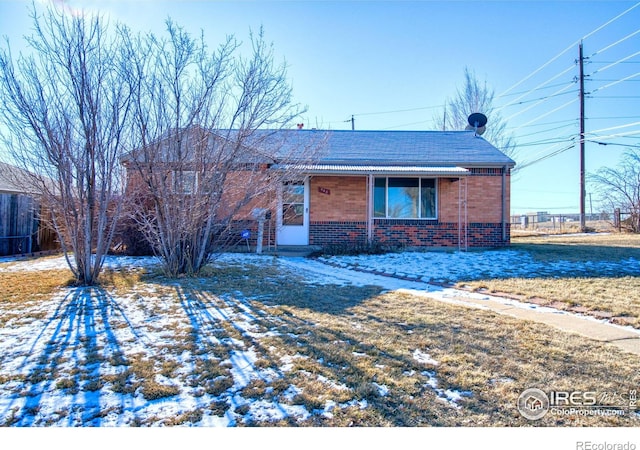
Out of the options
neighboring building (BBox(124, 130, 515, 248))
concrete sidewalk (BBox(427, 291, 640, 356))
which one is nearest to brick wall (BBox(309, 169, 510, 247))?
neighboring building (BBox(124, 130, 515, 248))

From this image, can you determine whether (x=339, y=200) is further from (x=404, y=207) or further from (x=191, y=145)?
(x=191, y=145)

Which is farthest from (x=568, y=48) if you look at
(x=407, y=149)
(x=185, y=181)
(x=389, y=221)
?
(x=185, y=181)

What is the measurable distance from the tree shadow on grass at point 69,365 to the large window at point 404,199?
28.5 ft

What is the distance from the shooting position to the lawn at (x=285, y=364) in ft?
7.21

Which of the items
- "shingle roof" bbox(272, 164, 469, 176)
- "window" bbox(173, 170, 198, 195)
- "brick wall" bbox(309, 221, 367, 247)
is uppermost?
"shingle roof" bbox(272, 164, 469, 176)

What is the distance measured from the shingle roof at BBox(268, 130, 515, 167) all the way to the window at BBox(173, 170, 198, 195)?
164 inches

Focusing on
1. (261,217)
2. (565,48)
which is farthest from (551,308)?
(565,48)

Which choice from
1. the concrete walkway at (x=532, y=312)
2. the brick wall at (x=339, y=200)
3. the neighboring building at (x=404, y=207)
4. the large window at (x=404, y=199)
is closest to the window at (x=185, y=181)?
the concrete walkway at (x=532, y=312)

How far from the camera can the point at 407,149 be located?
13.1 meters

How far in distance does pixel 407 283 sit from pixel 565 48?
1724 centimetres

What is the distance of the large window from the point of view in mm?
11750

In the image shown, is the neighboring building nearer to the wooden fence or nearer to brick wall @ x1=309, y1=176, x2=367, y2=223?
brick wall @ x1=309, y1=176, x2=367, y2=223
